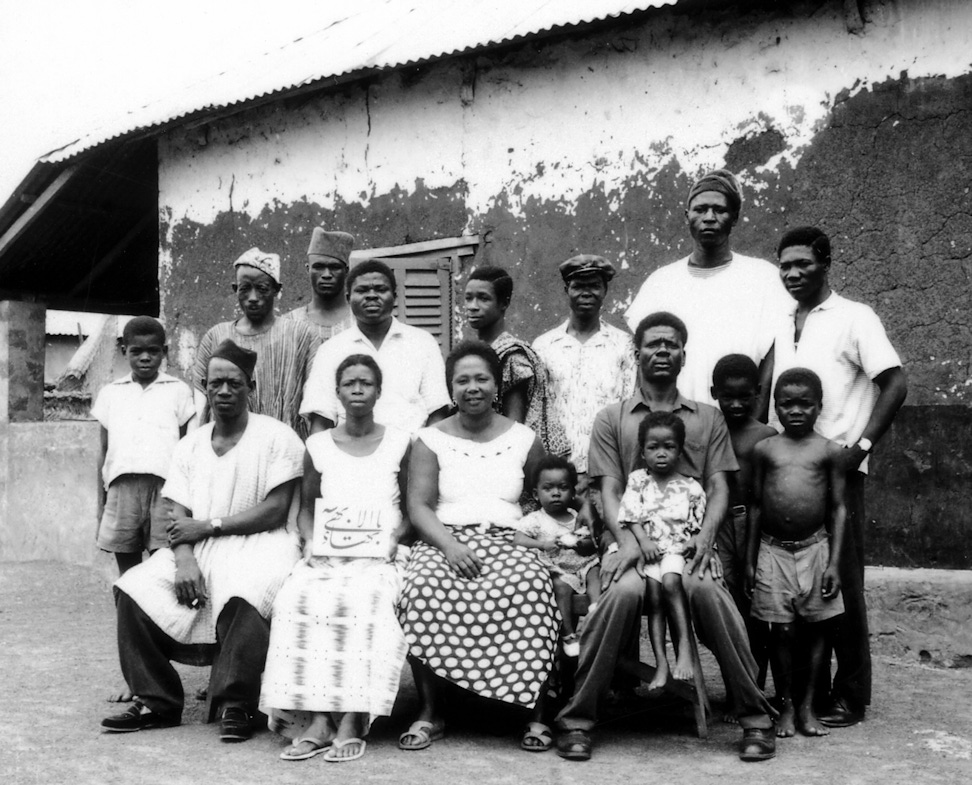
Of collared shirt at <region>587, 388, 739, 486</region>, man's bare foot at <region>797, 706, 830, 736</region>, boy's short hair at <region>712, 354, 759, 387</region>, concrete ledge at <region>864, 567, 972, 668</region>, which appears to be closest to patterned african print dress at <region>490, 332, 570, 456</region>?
→ collared shirt at <region>587, 388, 739, 486</region>

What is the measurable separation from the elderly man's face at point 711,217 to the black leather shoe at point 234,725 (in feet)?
8.63

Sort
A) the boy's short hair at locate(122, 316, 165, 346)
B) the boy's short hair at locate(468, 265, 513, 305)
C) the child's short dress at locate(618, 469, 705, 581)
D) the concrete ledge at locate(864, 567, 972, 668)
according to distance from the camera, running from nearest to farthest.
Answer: the child's short dress at locate(618, 469, 705, 581) < the boy's short hair at locate(468, 265, 513, 305) < the boy's short hair at locate(122, 316, 165, 346) < the concrete ledge at locate(864, 567, 972, 668)

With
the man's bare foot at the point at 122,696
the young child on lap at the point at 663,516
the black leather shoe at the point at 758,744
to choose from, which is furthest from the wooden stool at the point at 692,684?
the man's bare foot at the point at 122,696

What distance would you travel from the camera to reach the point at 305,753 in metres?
3.84

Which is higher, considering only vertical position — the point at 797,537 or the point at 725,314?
the point at 725,314

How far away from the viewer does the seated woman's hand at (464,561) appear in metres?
4.09

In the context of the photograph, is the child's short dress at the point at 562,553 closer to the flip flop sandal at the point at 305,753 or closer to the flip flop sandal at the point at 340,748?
the flip flop sandal at the point at 340,748

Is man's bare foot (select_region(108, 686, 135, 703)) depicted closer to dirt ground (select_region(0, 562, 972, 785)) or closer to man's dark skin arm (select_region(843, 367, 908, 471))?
dirt ground (select_region(0, 562, 972, 785))

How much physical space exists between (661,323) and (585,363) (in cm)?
58

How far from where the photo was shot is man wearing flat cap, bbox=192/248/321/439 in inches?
199

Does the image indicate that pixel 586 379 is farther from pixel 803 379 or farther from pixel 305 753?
pixel 305 753

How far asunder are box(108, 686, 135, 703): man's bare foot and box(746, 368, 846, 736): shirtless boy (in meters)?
2.67

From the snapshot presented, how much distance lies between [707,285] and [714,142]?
2.69 m

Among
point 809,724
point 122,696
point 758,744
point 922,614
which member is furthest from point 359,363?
point 922,614
